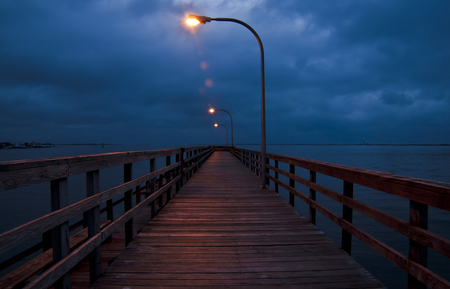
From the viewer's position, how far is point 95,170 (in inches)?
103

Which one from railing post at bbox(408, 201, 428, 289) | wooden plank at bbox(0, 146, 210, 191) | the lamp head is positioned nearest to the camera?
wooden plank at bbox(0, 146, 210, 191)

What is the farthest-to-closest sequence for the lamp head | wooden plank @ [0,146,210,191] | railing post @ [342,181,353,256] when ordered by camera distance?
the lamp head < railing post @ [342,181,353,256] < wooden plank @ [0,146,210,191]

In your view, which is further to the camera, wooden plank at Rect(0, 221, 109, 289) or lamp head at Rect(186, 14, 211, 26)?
lamp head at Rect(186, 14, 211, 26)

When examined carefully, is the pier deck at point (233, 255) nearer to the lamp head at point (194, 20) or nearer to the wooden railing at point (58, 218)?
the wooden railing at point (58, 218)

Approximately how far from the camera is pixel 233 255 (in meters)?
3.18

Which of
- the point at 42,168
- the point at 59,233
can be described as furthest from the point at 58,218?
the point at 42,168

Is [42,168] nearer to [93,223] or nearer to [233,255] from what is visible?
[93,223]

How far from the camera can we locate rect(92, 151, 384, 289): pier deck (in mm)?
2588

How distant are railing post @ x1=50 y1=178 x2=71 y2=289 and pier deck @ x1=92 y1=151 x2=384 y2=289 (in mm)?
522

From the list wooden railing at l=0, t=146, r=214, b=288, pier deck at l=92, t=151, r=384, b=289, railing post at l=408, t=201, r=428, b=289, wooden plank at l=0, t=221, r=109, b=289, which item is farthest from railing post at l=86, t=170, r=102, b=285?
railing post at l=408, t=201, r=428, b=289

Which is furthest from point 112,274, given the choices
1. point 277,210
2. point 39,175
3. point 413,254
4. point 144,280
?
point 277,210

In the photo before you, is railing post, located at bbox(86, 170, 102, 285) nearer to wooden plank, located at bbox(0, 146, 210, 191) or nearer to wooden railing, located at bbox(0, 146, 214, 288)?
wooden railing, located at bbox(0, 146, 214, 288)

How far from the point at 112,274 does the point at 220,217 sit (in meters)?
2.42

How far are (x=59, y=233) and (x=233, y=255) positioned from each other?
78.5 inches
